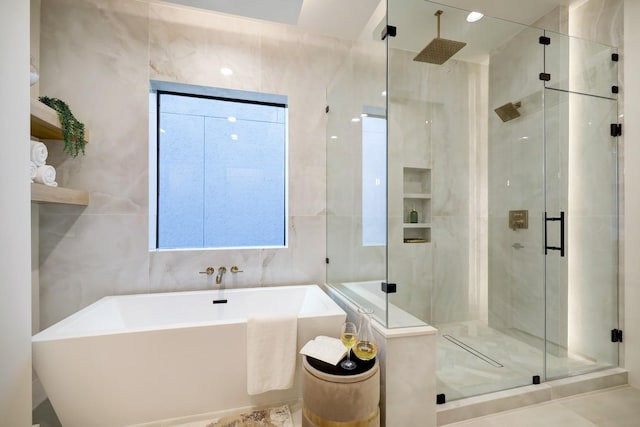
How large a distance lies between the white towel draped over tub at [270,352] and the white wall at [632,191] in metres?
2.49

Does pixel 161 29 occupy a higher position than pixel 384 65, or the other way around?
pixel 161 29

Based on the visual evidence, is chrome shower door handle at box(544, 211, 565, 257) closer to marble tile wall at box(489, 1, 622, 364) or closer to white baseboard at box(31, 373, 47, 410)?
marble tile wall at box(489, 1, 622, 364)

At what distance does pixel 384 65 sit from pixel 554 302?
90.0 inches

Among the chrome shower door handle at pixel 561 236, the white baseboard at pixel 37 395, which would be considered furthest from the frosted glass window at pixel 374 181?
the white baseboard at pixel 37 395

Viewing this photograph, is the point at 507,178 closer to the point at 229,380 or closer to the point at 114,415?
the point at 229,380

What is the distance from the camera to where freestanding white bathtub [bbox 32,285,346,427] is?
1.49 metres

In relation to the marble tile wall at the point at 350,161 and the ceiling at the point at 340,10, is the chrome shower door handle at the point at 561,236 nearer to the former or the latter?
the marble tile wall at the point at 350,161

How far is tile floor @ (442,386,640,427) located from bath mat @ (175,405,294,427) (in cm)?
98

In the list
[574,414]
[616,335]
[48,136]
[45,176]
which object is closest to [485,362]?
[574,414]

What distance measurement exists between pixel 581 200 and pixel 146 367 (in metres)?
3.32

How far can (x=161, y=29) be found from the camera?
234cm

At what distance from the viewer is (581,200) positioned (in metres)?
2.33

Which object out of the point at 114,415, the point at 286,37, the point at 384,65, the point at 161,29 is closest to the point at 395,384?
the point at 114,415

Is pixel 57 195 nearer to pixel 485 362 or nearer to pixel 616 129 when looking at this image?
pixel 485 362
